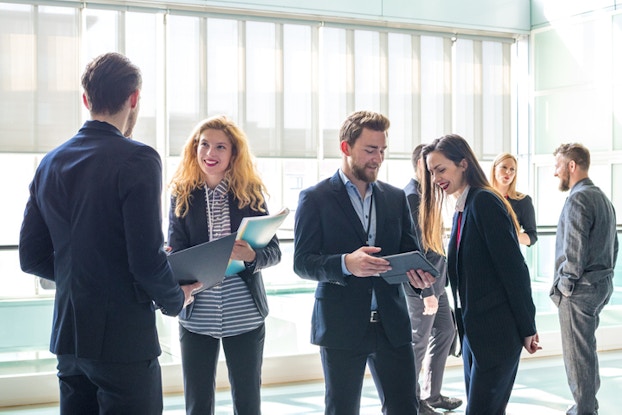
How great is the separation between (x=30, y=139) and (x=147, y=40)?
1.68 m

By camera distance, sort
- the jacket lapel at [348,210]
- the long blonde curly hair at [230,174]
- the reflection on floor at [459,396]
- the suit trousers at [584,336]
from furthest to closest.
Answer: the reflection on floor at [459,396] → the suit trousers at [584,336] → the long blonde curly hair at [230,174] → the jacket lapel at [348,210]

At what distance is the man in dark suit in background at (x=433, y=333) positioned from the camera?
5.01 meters

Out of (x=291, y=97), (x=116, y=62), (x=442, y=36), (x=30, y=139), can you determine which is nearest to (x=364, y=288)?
(x=116, y=62)

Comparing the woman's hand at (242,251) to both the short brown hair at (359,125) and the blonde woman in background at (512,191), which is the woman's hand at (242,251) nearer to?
the short brown hair at (359,125)

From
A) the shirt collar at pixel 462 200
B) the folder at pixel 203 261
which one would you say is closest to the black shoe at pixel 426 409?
the shirt collar at pixel 462 200

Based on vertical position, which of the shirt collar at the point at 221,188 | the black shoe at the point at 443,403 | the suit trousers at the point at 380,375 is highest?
the shirt collar at the point at 221,188

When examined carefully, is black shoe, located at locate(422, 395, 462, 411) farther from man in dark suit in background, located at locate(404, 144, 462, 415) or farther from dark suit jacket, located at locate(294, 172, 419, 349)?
dark suit jacket, located at locate(294, 172, 419, 349)

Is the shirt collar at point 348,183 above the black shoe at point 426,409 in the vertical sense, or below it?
above

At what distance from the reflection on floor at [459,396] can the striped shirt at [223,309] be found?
1.92 meters

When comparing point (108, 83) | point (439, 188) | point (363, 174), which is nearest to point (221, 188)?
point (363, 174)

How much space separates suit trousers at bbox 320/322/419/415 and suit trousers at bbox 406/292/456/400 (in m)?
1.95

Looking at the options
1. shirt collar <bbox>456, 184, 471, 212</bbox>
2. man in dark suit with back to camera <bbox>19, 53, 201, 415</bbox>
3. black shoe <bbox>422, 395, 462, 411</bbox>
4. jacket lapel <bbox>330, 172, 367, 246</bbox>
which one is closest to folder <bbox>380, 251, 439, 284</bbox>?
jacket lapel <bbox>330, 172, 367, 246</bbox>

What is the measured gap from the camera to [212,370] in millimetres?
3395

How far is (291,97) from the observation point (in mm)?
9797
